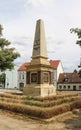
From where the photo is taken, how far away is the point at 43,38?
109 feet

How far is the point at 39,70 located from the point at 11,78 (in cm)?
6375

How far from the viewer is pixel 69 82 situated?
83.1 metres

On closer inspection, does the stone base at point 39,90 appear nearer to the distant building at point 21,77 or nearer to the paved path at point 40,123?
the paved path at point 40,123

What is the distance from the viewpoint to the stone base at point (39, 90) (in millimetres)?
31295

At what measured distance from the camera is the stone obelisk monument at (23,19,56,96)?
105ft

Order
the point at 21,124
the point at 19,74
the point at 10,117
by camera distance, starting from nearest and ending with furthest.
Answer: the point at 21,124, the point at 10,117, the point at 19,74

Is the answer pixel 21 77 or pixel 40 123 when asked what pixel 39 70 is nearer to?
pixel 40 123

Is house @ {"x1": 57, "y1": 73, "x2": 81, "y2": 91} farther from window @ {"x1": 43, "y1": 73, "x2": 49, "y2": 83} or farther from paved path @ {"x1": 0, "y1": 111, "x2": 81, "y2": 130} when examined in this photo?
paved path @ {"x1": 0, "y1": 111, "x2": 81, "y2": 130}

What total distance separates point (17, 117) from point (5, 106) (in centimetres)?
275

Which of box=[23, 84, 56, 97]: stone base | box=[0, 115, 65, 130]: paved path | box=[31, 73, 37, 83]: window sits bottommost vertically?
box=[0, 115, 65, 130]: paved path

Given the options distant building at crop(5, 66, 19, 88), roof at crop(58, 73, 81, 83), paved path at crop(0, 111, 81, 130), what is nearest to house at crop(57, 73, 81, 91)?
roof at crop(58, 73, 81, 83)

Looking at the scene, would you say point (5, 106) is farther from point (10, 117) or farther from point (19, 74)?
point (19, 74)

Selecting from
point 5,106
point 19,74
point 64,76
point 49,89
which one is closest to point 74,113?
point 5,106

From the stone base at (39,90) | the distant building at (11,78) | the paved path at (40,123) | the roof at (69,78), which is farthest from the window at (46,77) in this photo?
the distant building at (11,78)
